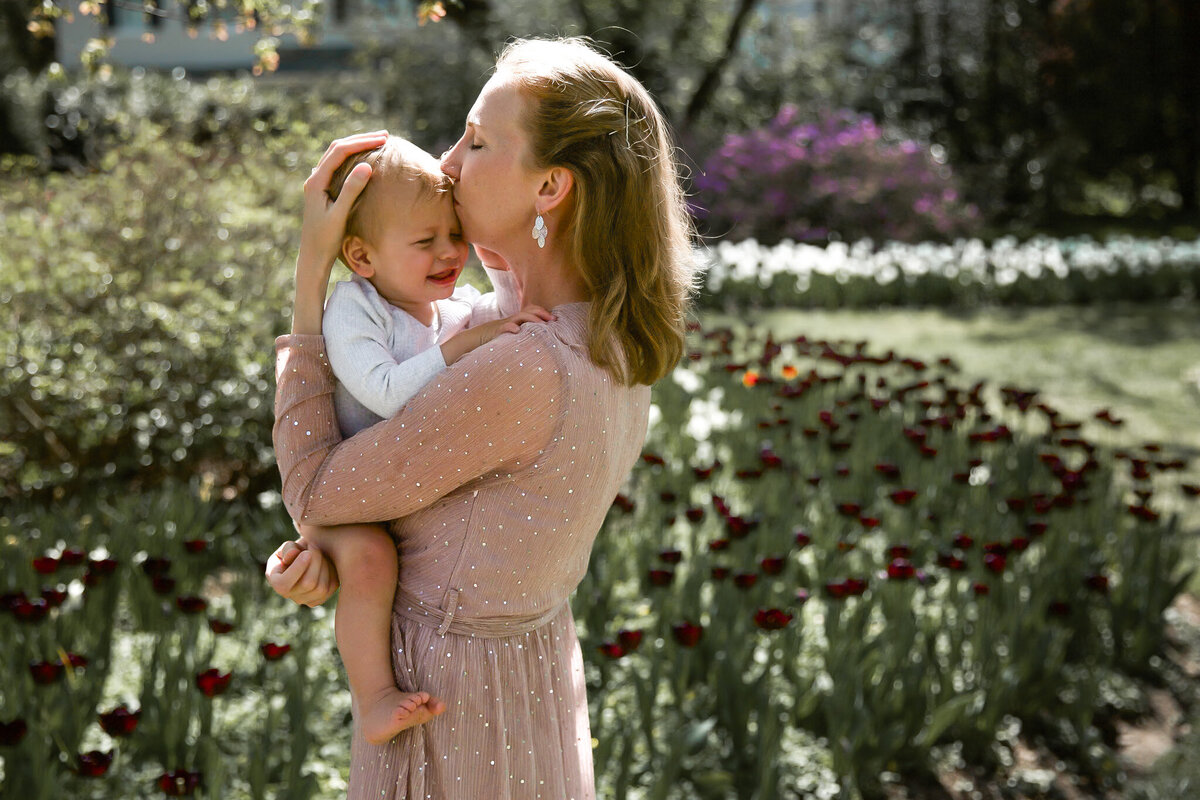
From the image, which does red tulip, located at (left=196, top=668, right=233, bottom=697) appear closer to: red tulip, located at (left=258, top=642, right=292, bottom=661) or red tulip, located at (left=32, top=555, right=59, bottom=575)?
red tulip, located at (left=258, top=642, right=292, bottom=661)

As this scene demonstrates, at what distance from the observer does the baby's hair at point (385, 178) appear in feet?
4.85

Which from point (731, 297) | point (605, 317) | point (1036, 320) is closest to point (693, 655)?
point (605, 317)

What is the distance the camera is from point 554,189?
149 cm

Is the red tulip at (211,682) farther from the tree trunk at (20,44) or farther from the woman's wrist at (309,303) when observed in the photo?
the tree trunk at (20,44)

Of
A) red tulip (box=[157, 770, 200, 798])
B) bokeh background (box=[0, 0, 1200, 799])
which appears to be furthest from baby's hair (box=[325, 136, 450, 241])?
red tulip (box=[157, 770, 200, 798])

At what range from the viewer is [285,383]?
1459 millimetres

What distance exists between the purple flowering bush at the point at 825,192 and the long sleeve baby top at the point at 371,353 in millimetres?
11908

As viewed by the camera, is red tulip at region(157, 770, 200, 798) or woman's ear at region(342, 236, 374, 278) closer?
woman's ear at region(342, 236, 374, 278)

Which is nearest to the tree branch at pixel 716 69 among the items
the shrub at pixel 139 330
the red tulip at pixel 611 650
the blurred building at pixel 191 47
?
the shrub at pixel 139 330

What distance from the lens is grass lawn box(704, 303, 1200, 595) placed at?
7512 mm

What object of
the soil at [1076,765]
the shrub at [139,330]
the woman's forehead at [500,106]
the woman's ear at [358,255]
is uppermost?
the woman's forehead at [500,106]

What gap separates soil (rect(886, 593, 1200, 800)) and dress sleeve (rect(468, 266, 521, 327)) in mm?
2081

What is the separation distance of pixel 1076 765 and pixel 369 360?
9.16 feet

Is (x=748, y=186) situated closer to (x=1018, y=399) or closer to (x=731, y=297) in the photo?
(x=731, y=297)
